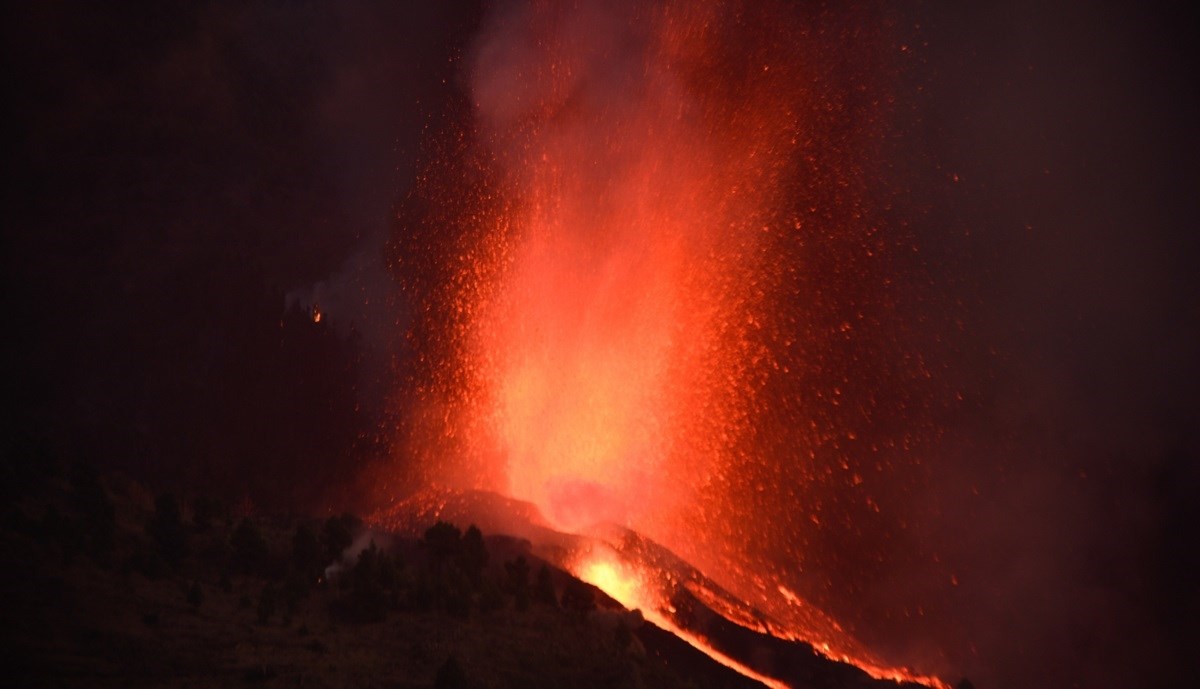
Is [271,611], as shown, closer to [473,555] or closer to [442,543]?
[473,555]

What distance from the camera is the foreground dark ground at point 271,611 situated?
17.9m

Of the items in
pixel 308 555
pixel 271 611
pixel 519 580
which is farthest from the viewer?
pixel 519 580

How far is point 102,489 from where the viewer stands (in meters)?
26.5

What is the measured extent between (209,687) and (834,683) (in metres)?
19.6

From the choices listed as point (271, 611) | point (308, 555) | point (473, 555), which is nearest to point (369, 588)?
point (271, 611)

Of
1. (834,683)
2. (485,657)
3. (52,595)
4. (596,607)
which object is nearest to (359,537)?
(596,607)

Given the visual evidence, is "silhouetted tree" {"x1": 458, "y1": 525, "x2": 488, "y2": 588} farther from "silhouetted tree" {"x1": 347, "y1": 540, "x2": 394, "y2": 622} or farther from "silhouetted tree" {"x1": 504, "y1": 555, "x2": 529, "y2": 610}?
"silhouetted tree" {"x1": 347, "y1": 540, "x2": 394, "y2": 622}

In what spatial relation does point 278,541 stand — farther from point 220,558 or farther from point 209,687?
point 209,687

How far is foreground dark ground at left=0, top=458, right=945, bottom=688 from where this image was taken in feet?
58.6

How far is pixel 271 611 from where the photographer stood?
22141 mm

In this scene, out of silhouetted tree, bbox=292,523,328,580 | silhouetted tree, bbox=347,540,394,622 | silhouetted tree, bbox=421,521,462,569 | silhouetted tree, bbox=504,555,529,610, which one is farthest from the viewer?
silhouetted tree, bbox=421,521,462,569

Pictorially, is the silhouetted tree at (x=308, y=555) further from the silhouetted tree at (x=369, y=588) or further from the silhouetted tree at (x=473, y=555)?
the silhouetted tree at (x=473, y=555)

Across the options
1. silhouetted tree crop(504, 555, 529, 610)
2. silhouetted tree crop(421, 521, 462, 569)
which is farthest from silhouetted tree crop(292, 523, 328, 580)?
silhouetted tree crop(504, 555, 529, 610)

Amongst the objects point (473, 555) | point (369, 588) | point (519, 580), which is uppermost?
point (473, 555)
